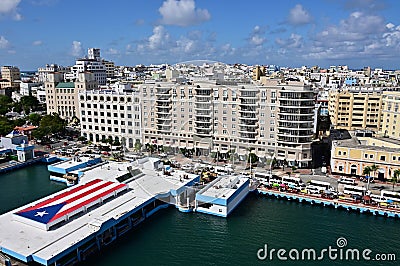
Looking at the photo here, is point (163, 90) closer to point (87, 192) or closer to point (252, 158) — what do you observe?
point (252, 158)

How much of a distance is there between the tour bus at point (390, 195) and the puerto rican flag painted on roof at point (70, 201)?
72.9ft

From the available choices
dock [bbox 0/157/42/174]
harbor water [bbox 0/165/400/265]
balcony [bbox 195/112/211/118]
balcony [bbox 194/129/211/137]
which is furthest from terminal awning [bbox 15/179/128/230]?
dock [bbox 0/157/42/174]

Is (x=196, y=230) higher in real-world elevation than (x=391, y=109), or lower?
lower

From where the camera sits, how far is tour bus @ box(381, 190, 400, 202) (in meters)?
28.9

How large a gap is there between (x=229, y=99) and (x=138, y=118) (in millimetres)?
13173

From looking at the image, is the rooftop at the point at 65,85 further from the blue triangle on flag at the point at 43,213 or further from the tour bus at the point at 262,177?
the blue triangle on flag at the point at 43,213

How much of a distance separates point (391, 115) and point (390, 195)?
18.9 metres

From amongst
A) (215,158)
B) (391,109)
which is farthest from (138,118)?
(391,109)

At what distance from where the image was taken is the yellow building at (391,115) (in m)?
43.6

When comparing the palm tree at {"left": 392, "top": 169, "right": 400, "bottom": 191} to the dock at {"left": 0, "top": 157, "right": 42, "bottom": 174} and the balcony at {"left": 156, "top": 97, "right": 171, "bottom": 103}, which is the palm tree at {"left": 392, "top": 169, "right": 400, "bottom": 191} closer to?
the balcony at {"left": 156, "top": 97, "right": 171, "bottom": 103}

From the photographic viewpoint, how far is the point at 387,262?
21.7m

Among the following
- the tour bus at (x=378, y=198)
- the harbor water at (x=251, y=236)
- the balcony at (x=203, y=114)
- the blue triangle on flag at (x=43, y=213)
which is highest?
the balcony at (x=203, y=114)

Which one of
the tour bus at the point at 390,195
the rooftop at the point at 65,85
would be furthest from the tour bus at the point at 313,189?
the rooftop at the point at 65,85

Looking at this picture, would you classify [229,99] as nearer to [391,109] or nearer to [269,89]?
[269,89]
